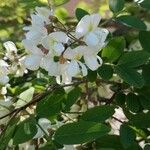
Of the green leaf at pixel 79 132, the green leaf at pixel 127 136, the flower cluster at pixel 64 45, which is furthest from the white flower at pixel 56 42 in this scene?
the green leaf at pixel 127 136

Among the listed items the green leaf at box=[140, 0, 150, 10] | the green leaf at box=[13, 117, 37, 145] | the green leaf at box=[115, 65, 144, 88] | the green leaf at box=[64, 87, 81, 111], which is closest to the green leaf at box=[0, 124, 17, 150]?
the green leaf at box=[13, 117, 37, 145]

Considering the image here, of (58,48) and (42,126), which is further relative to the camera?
(42,126)

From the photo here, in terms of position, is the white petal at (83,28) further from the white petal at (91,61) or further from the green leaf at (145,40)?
the green leaf at (145,40)

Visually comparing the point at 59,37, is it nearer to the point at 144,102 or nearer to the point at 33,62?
the point at 33,62

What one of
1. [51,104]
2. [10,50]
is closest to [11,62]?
[10,50]

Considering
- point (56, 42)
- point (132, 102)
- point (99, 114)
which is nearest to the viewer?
point (56, 42)

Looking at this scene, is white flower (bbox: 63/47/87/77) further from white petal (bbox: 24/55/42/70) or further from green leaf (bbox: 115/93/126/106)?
green leaf (bbox: 115/93/126/106)

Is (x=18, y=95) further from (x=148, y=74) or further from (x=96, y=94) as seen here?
(x=148, y=74)
